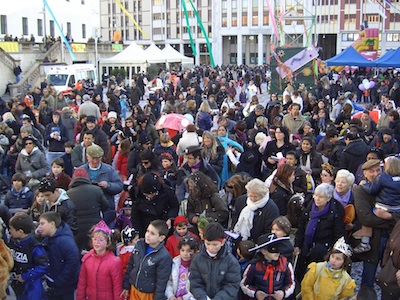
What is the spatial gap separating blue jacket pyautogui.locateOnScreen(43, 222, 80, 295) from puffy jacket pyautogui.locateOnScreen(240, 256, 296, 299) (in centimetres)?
169

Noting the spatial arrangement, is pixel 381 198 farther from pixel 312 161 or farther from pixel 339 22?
pixel 339 22

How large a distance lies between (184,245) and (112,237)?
0.80 m

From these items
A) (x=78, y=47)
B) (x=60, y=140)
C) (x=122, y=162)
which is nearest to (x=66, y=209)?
(x=122, y=162)

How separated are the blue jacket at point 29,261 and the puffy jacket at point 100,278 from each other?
0.39 meters

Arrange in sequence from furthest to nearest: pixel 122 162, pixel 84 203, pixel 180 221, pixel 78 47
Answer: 1. pixel 78 47
2. pixel 122 162
3. pixel 84 203
4. pixel 180 221

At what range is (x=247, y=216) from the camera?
538 cm

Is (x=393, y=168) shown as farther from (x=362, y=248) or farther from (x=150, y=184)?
(x=150, y=184)

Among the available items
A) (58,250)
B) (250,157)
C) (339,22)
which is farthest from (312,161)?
(339,22)

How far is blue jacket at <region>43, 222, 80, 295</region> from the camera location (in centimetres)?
490

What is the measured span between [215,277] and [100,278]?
3.82 feet

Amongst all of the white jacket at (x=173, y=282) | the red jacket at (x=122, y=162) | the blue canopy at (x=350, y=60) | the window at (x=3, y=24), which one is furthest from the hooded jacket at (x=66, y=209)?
the window at (x=3, y=24)

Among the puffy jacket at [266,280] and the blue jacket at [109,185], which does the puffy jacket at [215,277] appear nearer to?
the puffy jacket at [266,280]

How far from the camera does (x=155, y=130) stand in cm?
1007

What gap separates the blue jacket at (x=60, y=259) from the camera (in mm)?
4898
